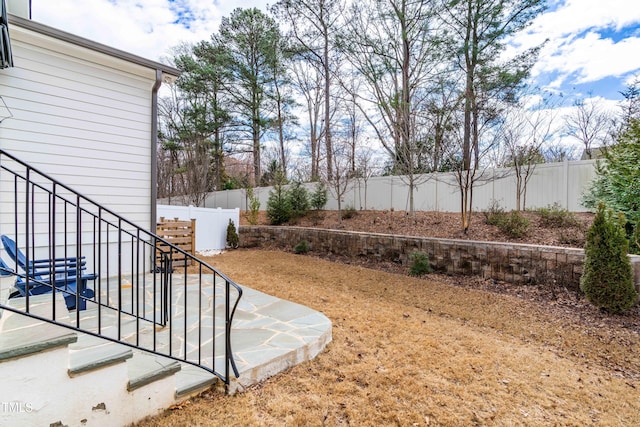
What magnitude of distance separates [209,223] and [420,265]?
711 centimetres

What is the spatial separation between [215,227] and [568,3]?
12.3 metres

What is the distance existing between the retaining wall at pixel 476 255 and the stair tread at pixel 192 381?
207 inches

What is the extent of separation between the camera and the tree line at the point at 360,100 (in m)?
8.02

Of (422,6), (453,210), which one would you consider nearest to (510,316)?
(453,210)

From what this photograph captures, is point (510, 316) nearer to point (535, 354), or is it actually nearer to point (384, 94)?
point (535, 354)

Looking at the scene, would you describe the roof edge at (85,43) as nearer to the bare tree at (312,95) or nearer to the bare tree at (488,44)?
the bare tree at (488,44)

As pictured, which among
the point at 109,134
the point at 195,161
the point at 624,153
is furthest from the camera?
the point at 195,161

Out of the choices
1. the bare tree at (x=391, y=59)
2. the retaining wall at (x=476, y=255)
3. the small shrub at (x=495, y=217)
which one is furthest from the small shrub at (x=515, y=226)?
the bare tree at (x=391, y=59)

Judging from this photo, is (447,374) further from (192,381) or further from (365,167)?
(365,167)

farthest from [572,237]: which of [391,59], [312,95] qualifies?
[312,95]

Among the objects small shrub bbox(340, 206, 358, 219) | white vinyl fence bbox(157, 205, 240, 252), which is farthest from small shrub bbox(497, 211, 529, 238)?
white vinyl fence bbox(157, 205, 240, 252)

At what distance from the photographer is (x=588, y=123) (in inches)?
436

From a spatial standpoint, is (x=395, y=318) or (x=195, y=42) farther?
(x=195, y=42)

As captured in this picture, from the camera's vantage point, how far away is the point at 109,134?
4867 mm
